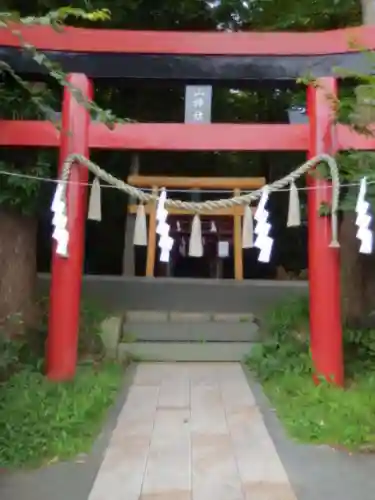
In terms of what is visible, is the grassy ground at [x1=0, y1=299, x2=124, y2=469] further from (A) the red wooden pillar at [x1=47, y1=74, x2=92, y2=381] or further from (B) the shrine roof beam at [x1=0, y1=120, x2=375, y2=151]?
(B) the shrine roof beam at [x1=0, y1=120, x2=375, y2=151]

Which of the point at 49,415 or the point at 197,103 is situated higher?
the point at 197,103

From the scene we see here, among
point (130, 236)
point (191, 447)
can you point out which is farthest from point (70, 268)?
point (130, 236)

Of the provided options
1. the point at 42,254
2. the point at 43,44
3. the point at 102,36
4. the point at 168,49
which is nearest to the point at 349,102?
the point at 168,49

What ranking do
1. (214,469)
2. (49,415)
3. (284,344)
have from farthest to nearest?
(284,344), (49,415), (214,469)

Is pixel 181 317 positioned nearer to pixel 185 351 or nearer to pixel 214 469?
pixel 185 351

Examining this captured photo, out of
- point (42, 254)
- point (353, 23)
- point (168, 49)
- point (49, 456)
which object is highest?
point (353, 23)

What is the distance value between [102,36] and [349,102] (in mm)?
2797

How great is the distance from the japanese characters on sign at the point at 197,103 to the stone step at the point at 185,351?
3.09 m

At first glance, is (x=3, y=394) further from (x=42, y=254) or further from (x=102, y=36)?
(x=42, y=254)

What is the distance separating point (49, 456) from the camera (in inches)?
194

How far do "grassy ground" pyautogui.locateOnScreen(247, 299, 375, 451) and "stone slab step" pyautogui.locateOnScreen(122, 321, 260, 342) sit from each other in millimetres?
445

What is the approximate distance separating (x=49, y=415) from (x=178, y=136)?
326cm

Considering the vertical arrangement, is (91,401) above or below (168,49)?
below

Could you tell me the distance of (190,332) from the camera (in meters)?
9.00
